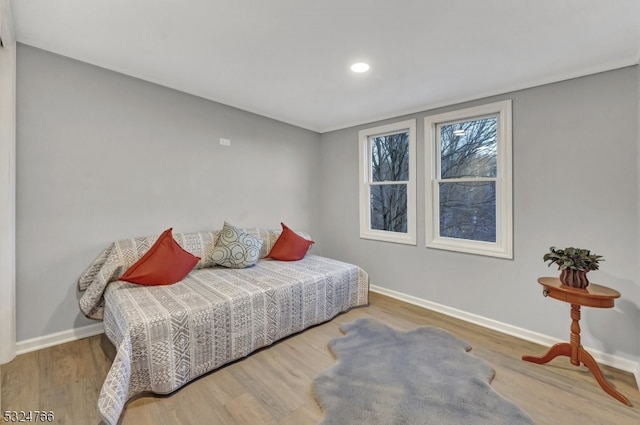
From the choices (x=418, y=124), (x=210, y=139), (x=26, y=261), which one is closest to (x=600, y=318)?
(x=418, y=124)

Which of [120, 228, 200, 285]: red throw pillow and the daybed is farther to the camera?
[120, 228, 200, 285]: red throw pillow

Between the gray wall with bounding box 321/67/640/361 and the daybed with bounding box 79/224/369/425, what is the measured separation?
1332 mm

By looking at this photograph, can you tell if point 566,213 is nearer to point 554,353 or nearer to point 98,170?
point 554,353

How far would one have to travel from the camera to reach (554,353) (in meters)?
2.14

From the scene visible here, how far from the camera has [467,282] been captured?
3020 mm

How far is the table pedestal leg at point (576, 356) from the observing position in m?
1.86

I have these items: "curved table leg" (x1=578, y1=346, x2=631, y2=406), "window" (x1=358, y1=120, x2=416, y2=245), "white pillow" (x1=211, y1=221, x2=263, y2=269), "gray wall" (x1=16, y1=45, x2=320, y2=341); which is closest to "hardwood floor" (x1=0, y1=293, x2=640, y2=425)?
"curved table leg" (x1=578, y1=346, x2=631, y2=406)

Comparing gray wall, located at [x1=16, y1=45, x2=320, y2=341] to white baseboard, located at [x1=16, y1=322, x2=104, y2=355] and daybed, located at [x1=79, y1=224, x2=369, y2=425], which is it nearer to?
white baseboard, located at [x1=16, y1=322, x2=104, y2=355]

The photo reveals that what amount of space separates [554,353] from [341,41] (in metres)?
2.85

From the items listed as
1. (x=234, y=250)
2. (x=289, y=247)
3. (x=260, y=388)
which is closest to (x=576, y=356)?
(x=260, y=388)

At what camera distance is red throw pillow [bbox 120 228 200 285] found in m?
2.33

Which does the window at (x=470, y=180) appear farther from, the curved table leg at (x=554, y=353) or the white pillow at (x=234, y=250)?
the white pillow at (x=234, y=250)

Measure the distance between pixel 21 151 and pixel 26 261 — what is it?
861 mm

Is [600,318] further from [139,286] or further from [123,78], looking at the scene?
[123,78]
